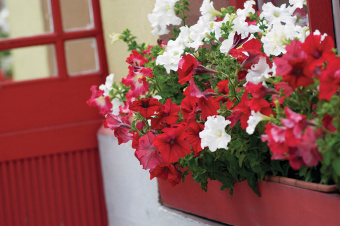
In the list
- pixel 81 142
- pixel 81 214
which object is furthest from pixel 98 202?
pixel 81 142

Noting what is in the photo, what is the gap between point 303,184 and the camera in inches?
47.3

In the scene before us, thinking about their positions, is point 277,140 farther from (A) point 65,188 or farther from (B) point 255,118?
(A) point 65,188

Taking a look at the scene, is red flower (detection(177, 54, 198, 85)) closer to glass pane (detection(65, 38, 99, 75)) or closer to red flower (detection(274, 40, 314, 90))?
red flower (detection(274, 40, 314, 90))

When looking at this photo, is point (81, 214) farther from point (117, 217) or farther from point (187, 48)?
point (187, 48)

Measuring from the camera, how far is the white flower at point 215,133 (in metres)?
1.25

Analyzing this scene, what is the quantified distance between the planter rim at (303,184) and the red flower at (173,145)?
8.2 inches

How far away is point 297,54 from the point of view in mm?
1091

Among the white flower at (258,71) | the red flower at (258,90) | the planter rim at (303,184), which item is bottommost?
the planter rim at (303,184)

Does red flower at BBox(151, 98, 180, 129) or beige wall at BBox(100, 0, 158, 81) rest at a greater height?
beige wall at BBox(100, 0, 158, 81)

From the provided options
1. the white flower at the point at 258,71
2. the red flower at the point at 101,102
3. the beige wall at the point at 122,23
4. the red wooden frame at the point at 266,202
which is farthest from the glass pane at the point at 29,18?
the white flower at the point at 258,71

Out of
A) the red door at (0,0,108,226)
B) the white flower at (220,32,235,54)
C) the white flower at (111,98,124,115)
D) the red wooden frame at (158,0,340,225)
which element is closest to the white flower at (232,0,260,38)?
the white flower at (220,32,235,54)

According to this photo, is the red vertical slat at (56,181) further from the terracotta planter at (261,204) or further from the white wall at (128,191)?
the terracotta planter at (261,204)

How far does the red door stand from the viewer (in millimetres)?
2771

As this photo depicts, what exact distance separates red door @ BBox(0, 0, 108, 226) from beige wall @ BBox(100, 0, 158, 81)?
4.5 inches
